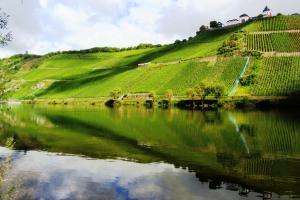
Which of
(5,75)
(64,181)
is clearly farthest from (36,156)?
(5,75)

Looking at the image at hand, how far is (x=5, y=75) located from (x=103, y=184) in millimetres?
15537

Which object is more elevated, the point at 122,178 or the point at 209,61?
the point at 209,61

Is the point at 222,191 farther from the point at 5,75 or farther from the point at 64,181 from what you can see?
the point at 5,75

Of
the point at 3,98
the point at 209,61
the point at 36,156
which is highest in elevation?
the point at 209,61

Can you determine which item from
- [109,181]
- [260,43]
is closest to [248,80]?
[260,43]

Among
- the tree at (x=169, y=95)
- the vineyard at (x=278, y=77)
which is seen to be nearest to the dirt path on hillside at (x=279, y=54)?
the vineyard at (x=278, y=77)

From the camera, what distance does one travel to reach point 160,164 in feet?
139

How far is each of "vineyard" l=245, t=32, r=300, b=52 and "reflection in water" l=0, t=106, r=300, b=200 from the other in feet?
385

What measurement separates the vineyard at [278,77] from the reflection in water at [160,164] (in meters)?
71.6

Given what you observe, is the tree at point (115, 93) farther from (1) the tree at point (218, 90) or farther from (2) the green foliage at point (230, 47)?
(1) the tree at point (218, 90)

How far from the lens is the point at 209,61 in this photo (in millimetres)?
188375

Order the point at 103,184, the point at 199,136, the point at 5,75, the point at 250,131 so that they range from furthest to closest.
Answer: the point at 250,131
the point at 199,136
the point at 103,184
the point at 5,75

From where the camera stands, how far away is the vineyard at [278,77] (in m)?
139

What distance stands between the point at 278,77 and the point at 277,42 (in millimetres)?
42311
